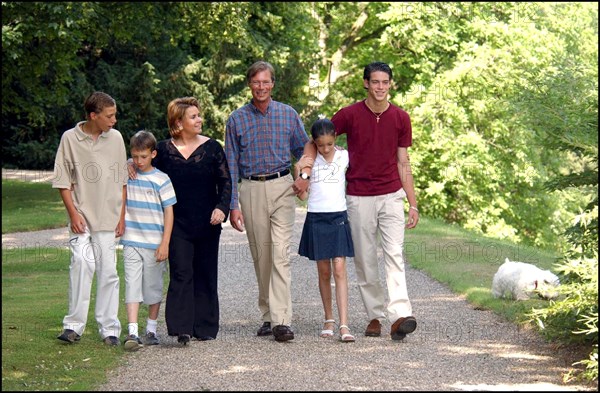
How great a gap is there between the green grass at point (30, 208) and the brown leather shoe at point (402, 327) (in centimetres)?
1294

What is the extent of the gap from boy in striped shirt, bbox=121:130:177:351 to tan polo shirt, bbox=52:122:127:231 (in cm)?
17

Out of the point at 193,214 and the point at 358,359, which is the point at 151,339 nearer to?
the point at 193,214

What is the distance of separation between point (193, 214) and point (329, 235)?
1.16 metres

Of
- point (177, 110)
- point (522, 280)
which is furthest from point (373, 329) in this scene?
point (177, 110)

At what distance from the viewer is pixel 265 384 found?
6953 millimetres

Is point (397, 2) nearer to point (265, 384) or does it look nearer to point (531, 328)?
point (531, 328)

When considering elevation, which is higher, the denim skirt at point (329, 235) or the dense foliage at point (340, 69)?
the dense foliage at point (340, 69)

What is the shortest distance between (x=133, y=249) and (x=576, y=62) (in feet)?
12.9

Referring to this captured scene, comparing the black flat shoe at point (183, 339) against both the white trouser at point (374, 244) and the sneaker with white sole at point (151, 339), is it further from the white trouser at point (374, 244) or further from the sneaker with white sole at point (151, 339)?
the white trouser at point (374, 244)

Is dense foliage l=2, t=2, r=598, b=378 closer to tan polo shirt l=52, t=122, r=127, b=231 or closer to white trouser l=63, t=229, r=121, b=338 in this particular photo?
Answer: tan polo shirt l=52, t=122, r=127, b=231

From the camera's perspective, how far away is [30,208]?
85.5 ft

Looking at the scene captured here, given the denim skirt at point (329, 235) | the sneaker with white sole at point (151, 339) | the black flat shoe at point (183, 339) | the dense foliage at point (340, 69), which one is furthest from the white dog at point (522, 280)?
the dense foliage at point (340, 69)

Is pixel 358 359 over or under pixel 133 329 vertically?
under

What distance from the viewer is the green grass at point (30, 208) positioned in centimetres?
2158
